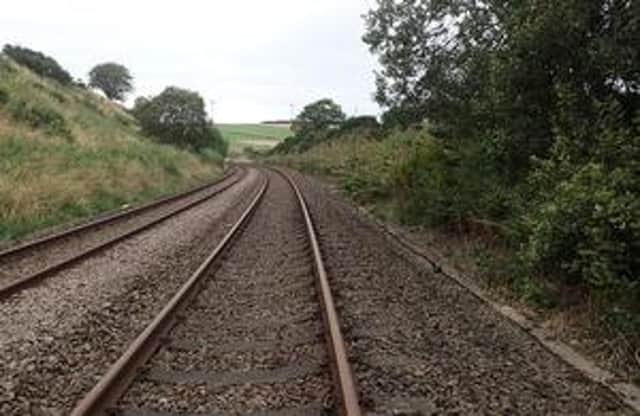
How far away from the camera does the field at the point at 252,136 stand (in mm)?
107625

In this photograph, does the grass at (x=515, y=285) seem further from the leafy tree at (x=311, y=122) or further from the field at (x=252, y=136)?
the field at (x=252, y=136)

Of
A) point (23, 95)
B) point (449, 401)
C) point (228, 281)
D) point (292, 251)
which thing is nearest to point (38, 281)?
point (228, 281)

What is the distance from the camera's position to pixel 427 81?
13891mm

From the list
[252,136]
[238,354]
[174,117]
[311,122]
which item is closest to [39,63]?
[174,117]

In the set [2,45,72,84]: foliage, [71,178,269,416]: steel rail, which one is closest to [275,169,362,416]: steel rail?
[71,178,269,416]: steel rail

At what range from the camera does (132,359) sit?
5.59 m

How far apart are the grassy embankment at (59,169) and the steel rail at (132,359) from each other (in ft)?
23.9

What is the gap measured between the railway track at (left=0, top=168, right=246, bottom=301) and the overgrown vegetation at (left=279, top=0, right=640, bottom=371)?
6.22m

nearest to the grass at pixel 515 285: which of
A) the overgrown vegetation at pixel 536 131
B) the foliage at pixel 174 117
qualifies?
the overgrown vegetation at pixel 536 131

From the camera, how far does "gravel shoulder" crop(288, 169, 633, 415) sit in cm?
502

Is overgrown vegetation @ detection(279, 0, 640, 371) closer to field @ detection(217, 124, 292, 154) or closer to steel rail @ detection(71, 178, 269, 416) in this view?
steel rail @ detection(71, 178, 269, 416)

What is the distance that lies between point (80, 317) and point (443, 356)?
3.91 metres

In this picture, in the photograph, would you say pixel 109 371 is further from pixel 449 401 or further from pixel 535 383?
pixel 535 383

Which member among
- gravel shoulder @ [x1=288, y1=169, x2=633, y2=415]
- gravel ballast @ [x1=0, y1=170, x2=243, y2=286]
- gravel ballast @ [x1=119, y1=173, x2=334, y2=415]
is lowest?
gravel ballast @ [x1=0, y1=170, x2=243, y2=286]
